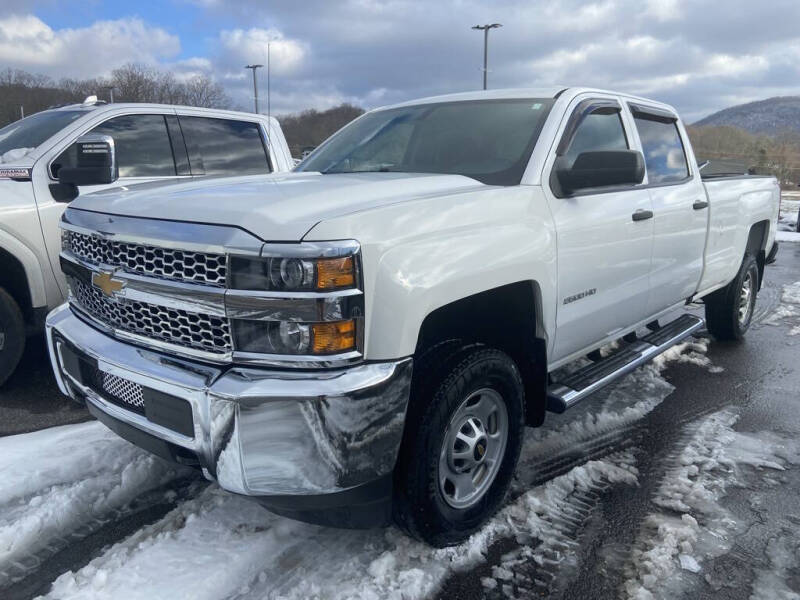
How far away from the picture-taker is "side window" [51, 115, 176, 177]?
16.1ft

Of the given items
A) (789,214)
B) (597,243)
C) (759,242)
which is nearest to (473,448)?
(597,243)

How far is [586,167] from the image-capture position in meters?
2.94

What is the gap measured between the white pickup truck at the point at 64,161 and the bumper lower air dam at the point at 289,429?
91.8 inches

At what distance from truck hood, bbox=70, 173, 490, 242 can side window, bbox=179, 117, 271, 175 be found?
8.38ft

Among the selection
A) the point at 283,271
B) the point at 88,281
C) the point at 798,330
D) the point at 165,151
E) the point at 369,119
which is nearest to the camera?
the point at 283,271

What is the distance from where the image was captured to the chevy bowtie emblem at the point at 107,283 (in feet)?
7.85

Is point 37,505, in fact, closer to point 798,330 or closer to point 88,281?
point 88,281

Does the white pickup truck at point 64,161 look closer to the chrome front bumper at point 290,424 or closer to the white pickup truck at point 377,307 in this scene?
the white pickup truck at point 377,307

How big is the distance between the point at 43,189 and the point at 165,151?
112 cm

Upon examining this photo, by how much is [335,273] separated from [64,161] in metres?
3.43

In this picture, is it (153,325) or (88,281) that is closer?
(153,325)

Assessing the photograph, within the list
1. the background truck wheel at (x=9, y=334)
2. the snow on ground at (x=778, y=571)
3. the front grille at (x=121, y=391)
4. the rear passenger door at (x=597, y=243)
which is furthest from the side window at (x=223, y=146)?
the snow on ground at (x=778, y=571)

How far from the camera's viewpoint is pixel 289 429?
200 centimetres

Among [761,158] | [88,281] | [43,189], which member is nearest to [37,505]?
[88,281]
